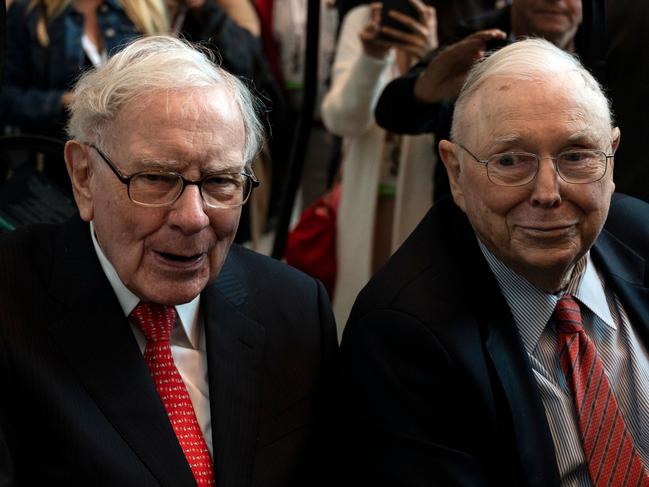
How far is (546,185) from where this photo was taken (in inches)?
73.2

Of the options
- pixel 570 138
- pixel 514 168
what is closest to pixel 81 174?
pixel 514 168

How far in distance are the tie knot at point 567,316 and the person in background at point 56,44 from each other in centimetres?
178

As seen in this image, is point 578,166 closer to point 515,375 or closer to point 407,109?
point 515,375

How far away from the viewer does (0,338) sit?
174 cm

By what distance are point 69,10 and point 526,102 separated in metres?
1.91

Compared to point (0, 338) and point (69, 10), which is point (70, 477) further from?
point (69, 10)

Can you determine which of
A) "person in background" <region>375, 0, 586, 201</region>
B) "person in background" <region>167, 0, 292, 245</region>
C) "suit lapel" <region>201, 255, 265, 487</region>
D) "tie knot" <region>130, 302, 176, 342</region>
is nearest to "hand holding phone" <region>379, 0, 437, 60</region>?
"person in background" <region>375, 0, 586, 201</region>

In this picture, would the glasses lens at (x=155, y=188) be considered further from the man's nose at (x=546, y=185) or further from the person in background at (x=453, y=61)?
the person in background at (x=453, y=61)

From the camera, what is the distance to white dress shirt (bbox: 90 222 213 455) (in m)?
1.89

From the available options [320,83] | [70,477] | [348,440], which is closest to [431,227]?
[348,440]

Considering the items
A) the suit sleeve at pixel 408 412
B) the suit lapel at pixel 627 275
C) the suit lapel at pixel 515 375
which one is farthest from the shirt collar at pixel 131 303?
the suit lapel at pixel 627 275

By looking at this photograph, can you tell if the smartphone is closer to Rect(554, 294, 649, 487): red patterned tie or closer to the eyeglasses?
the eyeglasses

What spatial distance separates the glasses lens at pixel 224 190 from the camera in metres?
1.84

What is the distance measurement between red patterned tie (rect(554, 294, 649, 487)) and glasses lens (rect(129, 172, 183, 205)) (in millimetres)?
802
